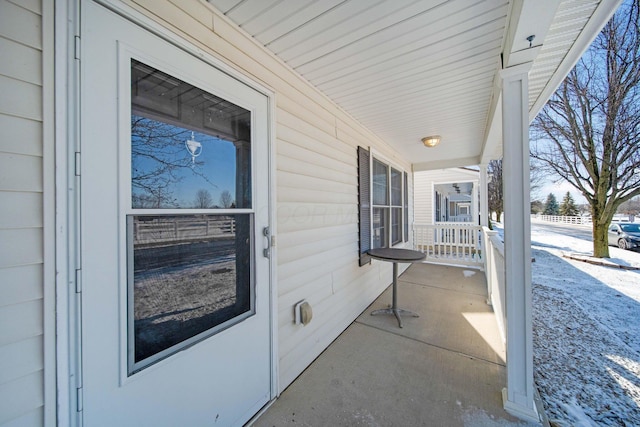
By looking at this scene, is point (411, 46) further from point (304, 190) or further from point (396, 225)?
point (396, 225)

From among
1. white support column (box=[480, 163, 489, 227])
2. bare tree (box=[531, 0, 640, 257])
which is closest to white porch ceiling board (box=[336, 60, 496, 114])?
white support column (box=[480, 163, 489, 227])

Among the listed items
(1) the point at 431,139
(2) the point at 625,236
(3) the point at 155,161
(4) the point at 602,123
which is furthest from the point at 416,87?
(2) the point at 625,236

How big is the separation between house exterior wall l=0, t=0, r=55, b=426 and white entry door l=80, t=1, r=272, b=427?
0.10 metres

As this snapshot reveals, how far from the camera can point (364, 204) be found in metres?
3.37

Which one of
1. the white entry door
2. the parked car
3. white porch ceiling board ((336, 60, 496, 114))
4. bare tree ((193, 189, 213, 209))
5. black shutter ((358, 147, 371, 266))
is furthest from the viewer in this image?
the parked car

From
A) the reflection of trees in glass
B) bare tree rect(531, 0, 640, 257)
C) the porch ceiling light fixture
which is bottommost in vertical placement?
the reflection of trees in glass

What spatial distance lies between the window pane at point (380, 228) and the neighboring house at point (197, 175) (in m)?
1.48

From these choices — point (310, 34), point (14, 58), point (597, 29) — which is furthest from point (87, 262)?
point (597, 29)

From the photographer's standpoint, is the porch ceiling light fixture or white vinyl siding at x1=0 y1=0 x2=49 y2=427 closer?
white vinyl siding at x1=0 y1=0 x2=49 y2=427

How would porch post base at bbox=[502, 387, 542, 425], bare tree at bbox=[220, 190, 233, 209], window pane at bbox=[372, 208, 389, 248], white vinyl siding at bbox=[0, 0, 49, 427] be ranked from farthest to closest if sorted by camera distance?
window pane at bbox=[372, 208, 389, 248] → porch post base at bbox=[502, 387, 542, 425] → bare tree at bbox=[220, 190, 233, 209] → white vinyl siding at bbox=[0, 0, 49, 427]

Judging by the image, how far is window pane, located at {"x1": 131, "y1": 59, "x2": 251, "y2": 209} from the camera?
111 cm

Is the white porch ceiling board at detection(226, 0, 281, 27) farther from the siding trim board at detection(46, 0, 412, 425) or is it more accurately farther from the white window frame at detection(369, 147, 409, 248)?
the white window frame at detection(369, 147, 409, 248)

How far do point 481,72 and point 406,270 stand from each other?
4.15m

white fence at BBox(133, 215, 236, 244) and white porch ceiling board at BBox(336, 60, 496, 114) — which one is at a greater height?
white porch ceiling board at BBox(336, 60, 496, 114)
